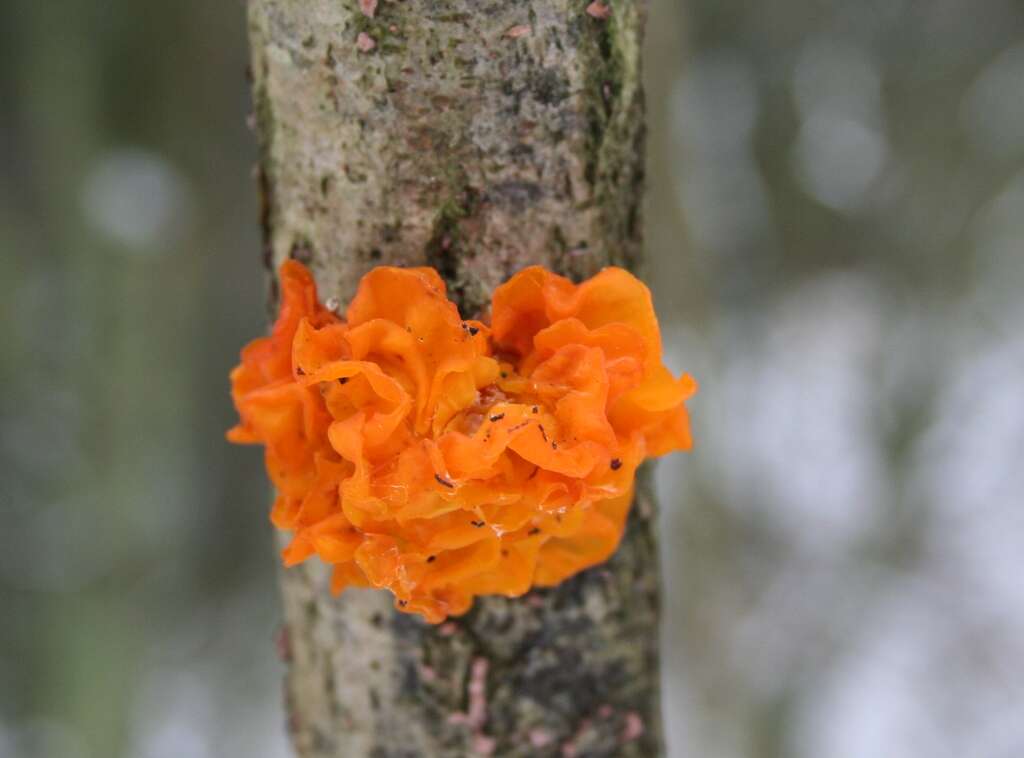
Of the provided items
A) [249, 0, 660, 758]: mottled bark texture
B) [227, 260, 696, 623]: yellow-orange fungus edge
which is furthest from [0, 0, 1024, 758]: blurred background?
[227, 260, 696, 623]: yellow-orange fungus edge

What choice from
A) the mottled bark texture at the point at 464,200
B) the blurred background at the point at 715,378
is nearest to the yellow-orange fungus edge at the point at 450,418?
the mottled bark texture at the point at 464,200

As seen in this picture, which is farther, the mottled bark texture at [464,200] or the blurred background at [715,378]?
the blurred background at [715,378]

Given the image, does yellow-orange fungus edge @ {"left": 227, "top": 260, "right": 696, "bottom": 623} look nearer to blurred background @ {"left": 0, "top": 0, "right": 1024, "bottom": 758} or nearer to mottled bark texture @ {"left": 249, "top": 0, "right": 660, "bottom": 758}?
mottled bark texture @ {"left": 249, "top": 0, "right": 660, "bottom": 758}

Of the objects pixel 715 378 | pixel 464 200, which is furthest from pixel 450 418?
pixel 715 378

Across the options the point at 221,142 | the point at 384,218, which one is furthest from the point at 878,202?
the point at 384,218

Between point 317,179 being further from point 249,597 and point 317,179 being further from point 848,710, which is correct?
point 848,710

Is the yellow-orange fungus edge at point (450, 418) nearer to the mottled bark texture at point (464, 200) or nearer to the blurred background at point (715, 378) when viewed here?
the mottled bark texture at point (464, 200)
